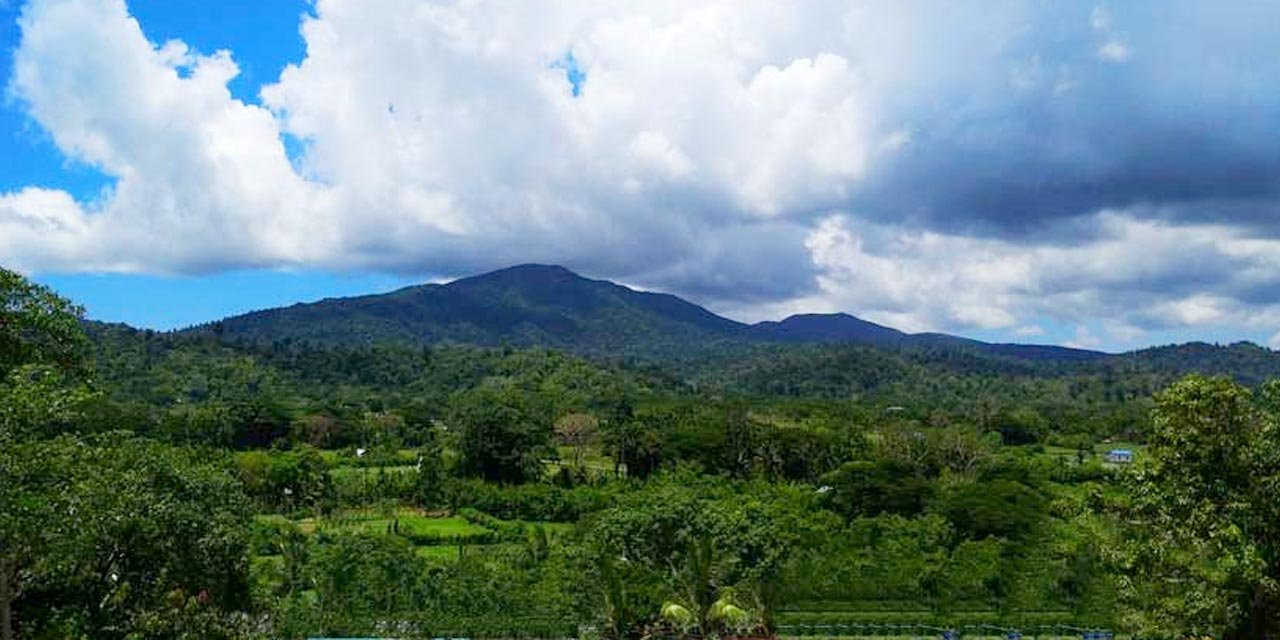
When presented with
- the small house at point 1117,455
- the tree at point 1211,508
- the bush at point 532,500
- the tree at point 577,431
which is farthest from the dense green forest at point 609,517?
the small house at point 1117,455

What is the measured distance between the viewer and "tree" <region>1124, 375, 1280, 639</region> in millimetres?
13414

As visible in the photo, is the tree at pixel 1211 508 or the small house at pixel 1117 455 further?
the small house at pixel 1117 455

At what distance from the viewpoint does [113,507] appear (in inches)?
463

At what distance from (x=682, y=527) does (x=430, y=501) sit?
87.3 ft

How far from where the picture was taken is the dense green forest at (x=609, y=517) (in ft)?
43.4

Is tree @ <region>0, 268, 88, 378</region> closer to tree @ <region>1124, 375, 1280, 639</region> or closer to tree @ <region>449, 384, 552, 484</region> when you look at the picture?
tree @ <region>1124, 375, 1280, 639</region>

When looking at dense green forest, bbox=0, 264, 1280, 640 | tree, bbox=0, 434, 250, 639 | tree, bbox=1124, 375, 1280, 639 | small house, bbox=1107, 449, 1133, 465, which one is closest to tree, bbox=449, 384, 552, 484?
dense green forest, bbox=0, 264, 1280, 640

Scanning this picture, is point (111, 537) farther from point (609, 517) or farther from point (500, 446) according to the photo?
point (500, 446)

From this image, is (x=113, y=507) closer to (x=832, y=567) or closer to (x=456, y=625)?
(x=456, y=625)

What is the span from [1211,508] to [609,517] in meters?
18.0

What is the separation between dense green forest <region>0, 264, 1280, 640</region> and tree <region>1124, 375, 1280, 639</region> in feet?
0.11

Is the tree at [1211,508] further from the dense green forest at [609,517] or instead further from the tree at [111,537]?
the tree at [111,537]

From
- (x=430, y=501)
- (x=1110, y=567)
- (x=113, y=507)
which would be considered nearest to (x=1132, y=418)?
(x=430, y=501)

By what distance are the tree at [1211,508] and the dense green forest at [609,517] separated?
3cm
